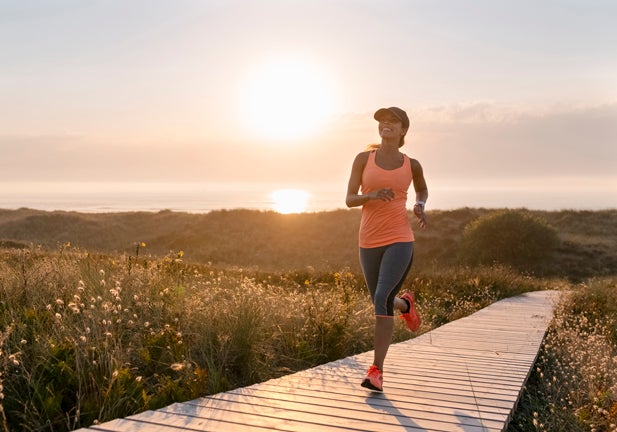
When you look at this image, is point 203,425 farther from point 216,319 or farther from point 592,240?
point 592,240

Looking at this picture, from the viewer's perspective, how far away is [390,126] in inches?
237

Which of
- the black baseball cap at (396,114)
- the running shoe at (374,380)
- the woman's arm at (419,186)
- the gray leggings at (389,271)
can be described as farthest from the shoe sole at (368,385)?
the black baseball cap at (396,114)

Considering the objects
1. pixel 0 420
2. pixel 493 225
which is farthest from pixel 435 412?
pixel 493 225

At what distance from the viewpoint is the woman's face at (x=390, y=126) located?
6.01 metres

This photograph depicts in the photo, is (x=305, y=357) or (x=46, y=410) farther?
(x=305, y=357)

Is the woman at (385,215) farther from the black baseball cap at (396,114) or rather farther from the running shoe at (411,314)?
the running shoe at (411,314)

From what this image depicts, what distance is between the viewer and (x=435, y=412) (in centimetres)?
513

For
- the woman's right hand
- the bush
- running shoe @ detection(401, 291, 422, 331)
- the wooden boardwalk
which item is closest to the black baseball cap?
the woman's right hand

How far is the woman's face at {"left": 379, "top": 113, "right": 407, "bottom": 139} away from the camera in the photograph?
6006 mm

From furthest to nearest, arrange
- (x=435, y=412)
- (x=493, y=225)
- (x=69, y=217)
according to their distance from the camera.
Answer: (x=69, y=217), (x=493, y=225), (x=435, y=412)

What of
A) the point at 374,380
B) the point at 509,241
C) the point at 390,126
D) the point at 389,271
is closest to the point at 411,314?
the point at 389,271

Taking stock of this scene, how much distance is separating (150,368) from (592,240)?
32124 mm

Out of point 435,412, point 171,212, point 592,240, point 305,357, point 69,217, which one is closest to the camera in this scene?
point 435,412

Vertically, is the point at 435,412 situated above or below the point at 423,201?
below
